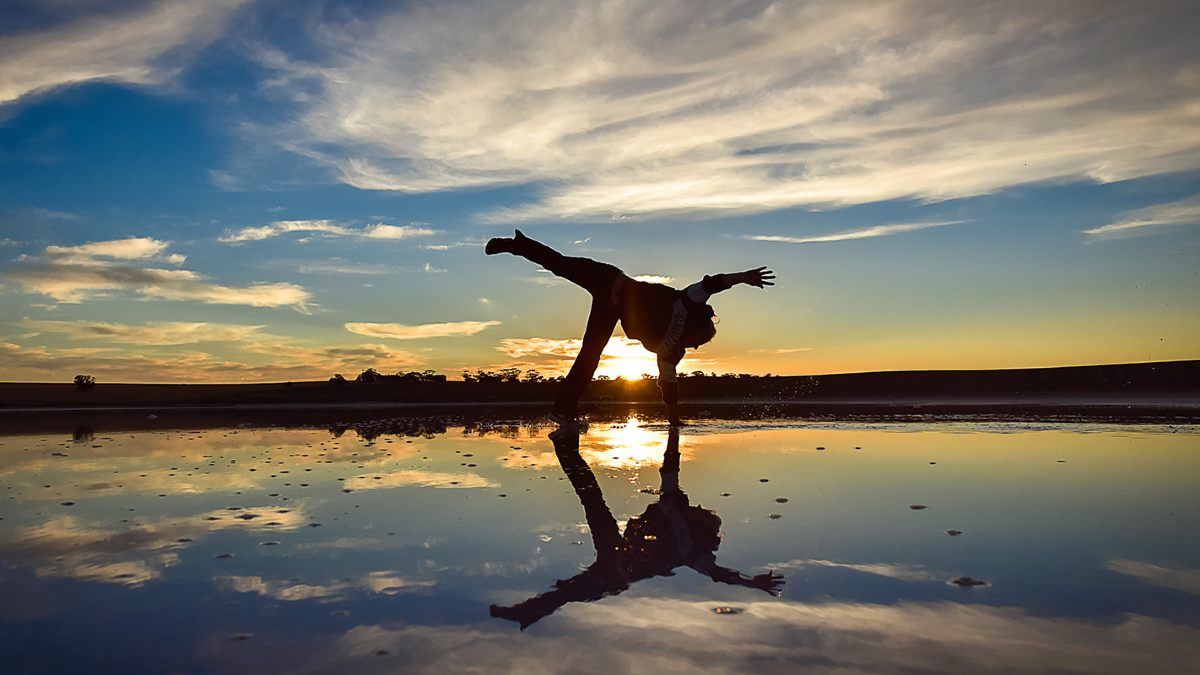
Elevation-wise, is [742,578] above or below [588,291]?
below

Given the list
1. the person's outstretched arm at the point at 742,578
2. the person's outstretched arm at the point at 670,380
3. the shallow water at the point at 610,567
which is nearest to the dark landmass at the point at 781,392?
the person's outstretched arm at the point at 670,380

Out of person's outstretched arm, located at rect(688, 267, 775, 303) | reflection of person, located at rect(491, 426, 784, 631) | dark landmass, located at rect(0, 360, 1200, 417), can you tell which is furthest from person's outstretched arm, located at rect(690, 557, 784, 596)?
dark landmass, located at rect(0, 360, 1200, 417)

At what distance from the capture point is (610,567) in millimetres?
4488

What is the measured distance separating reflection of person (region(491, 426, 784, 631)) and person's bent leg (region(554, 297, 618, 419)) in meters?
7.20

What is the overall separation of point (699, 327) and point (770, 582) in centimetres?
917

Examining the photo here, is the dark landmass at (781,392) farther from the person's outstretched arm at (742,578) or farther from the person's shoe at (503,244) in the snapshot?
the person's outstretched arm at (742,578)

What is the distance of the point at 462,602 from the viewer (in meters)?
3.81

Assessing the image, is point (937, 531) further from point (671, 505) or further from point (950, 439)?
point (950, 439)

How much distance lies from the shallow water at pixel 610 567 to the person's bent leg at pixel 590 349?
5452mm

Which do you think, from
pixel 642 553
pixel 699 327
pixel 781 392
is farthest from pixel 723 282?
pixel 781 392

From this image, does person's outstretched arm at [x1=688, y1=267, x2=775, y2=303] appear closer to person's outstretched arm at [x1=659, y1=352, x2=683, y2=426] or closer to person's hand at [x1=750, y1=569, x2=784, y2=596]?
person's outstretched arm at [x1=659, y1=352, x2=683, y2=426]

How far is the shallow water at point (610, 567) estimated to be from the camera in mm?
3148

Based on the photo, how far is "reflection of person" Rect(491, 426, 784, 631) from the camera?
3898 mm

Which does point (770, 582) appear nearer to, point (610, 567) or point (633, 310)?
point (610, 567)
